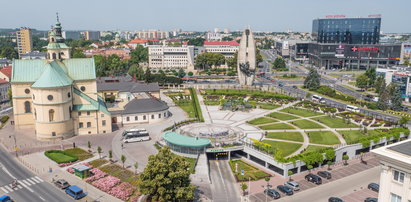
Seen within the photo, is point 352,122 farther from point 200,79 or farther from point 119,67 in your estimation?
point 119,67

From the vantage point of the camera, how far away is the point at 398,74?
12225 cm

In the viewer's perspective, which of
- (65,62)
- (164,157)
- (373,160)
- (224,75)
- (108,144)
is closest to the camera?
(164,157)

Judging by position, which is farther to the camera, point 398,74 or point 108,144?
point 398,74

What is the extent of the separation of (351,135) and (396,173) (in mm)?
50060

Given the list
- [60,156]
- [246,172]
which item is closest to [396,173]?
[246,172]

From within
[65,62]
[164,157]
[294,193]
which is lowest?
[294,193]

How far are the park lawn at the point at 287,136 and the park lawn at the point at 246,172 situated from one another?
1505cm

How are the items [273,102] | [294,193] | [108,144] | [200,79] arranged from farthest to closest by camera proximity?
[200,79], [273,102], [108,144], [294,193]

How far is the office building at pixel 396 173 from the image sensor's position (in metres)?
30.8

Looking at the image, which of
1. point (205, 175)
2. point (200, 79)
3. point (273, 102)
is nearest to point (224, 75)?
point (200, 79)

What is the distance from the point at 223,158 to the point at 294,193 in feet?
63.1

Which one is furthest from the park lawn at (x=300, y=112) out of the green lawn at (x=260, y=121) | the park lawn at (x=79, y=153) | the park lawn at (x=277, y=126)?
the park lawn at (x=79, y=153)

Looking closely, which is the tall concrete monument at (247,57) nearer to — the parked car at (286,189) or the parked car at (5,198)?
the parked car at (286,189)

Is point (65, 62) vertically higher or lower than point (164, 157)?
higher
